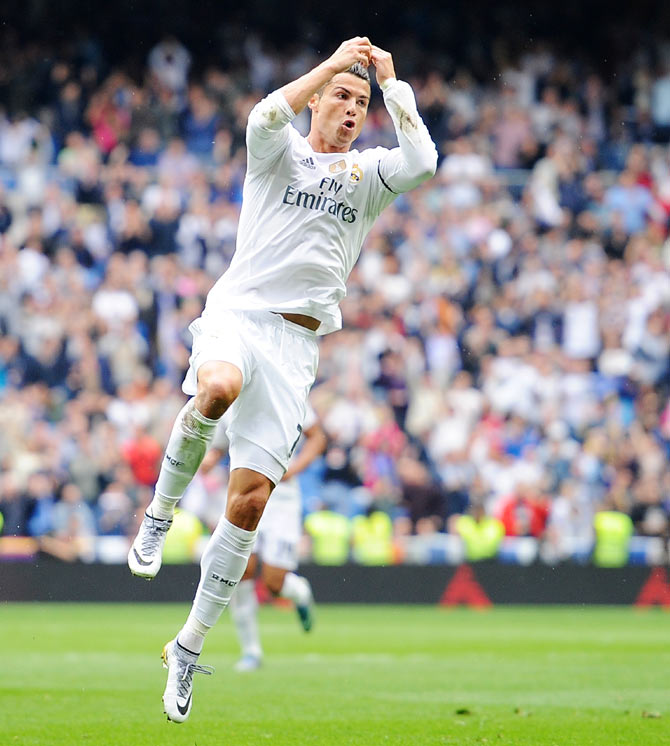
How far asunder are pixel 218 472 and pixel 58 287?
170 inches

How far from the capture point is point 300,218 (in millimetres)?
7965

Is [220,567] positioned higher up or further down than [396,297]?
higher up

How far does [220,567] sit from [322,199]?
212 cm

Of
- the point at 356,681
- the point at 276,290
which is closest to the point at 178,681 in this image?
the point at 276,290

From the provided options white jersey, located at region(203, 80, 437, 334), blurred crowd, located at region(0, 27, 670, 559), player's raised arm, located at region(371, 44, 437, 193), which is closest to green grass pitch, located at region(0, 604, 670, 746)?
blurred crowd, located at region(0, 27, 670, 559)

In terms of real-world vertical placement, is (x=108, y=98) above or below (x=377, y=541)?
above

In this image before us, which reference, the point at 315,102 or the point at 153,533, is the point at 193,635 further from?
the point at 315,102

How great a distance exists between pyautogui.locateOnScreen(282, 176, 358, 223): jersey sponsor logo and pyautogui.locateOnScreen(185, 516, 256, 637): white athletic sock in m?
1.80

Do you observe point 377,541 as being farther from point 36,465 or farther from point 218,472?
point 36,465

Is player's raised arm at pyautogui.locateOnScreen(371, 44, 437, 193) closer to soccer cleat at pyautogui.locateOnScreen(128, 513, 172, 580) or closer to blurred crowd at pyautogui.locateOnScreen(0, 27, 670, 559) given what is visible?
soccer cleat at pyautogui.locateOnScreen(128, 513, 172, 580)

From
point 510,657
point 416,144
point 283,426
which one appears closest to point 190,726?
point 283,426

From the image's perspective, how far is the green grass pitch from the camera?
27.5ft

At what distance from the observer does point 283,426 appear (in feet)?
25.6

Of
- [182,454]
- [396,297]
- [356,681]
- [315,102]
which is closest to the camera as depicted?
[182,454]
